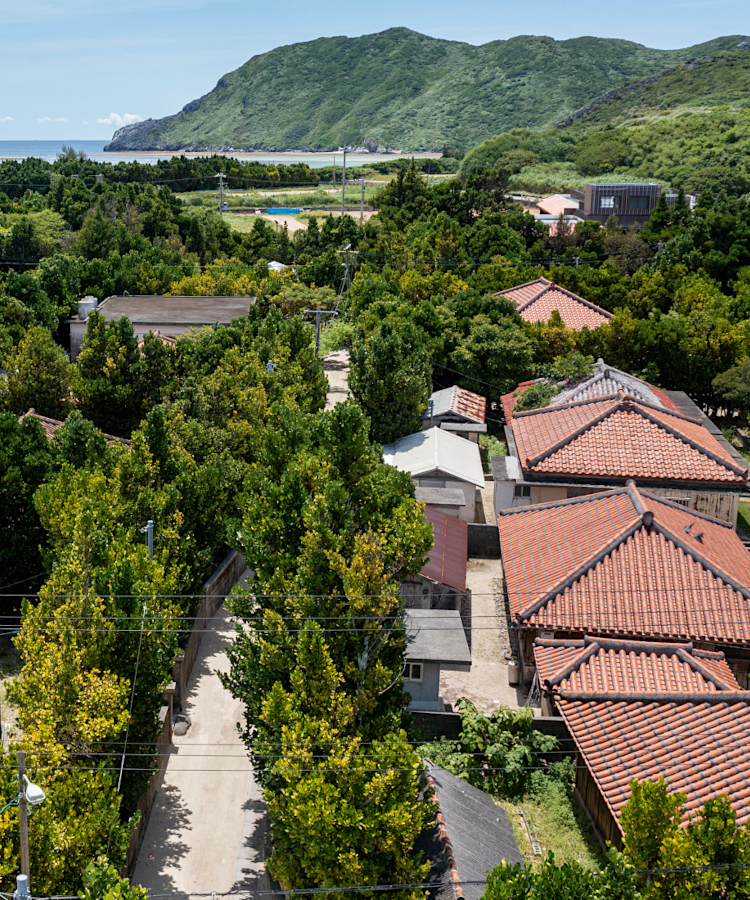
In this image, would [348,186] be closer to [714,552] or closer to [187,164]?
[187,164]

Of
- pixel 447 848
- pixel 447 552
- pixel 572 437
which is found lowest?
pixel 447 848

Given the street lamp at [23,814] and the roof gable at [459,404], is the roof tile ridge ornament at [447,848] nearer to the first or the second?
the street lamp at [23,814]

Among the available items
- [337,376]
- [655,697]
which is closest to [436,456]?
[655,697]

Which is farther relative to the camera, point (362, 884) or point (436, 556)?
point (436, 556)

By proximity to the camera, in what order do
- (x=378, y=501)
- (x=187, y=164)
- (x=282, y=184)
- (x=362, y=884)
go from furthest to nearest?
(x=282, y=184), (x=187, y=164), (x=378, y=501), (x=362, y=884)

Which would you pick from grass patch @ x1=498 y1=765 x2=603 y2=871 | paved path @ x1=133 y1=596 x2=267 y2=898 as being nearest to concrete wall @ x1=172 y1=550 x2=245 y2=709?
paved path @ x1=133 y1=596 x2=267 y2=898

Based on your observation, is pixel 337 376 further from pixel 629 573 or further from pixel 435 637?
pixel 435 637

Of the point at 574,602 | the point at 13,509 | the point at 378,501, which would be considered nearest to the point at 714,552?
the point at 574,602
